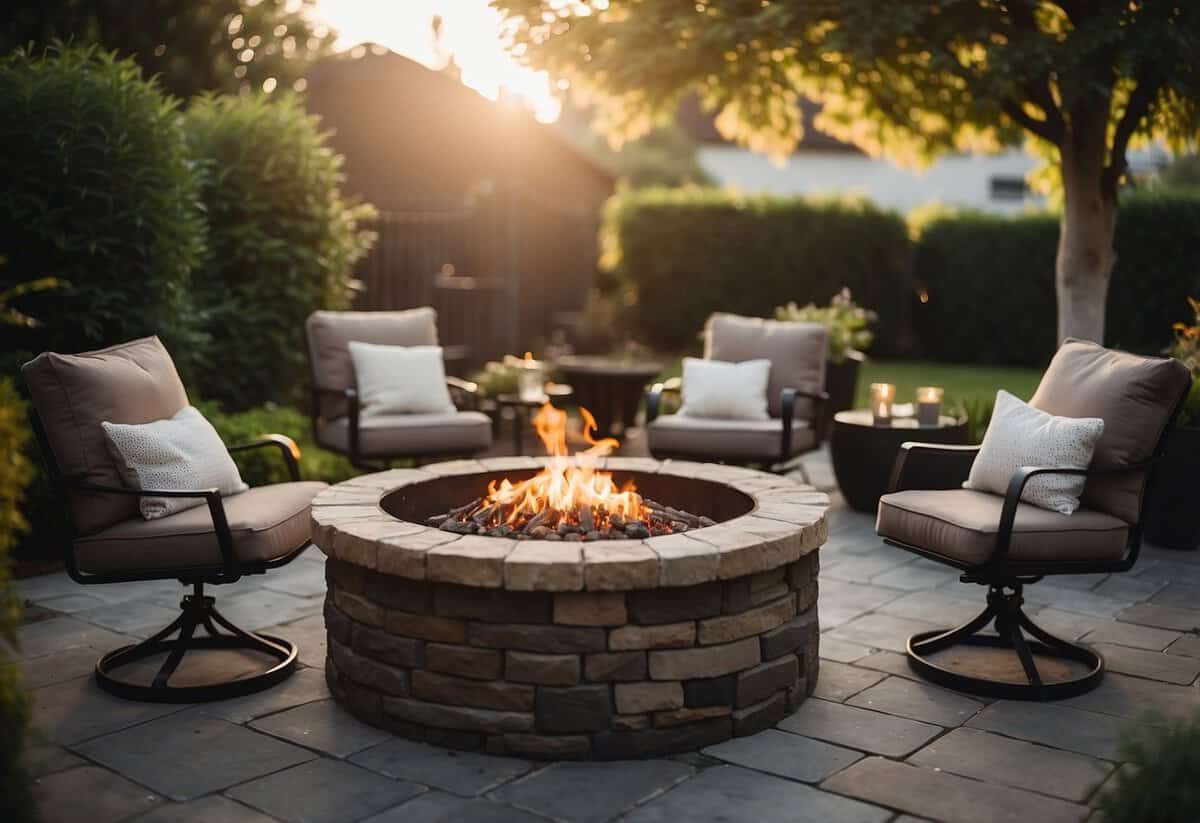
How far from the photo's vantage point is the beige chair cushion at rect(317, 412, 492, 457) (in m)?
6.05

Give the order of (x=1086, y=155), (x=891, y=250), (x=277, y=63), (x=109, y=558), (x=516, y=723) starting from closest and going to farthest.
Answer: (x=516, y=723) → (x=109, y=558) → (x=1086, y=155) → (x=277, y=63) → (x=891, y=250)

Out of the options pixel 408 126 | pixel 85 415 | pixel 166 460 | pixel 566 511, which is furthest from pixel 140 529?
pixel 408 126

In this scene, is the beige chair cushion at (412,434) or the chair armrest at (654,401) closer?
→ the beige chair cushion at (412,434)

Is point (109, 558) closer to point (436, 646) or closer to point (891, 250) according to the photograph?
point (436, 646)

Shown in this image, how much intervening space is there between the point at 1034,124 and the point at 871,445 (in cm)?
315

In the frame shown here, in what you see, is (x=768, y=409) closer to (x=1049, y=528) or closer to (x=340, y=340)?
(x=340, y=340)

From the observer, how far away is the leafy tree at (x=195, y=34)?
441 inches

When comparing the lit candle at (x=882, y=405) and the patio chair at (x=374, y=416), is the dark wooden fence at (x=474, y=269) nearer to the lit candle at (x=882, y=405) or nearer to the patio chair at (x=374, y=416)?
the patio chair at (x=374, y=416)

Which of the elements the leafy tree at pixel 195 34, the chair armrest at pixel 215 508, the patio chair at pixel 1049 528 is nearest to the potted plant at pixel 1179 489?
the patio chair at pixel 1049 528

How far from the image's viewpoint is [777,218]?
13969mm

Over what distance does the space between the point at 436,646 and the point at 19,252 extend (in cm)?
351

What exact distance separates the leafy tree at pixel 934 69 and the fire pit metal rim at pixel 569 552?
14.2 feet

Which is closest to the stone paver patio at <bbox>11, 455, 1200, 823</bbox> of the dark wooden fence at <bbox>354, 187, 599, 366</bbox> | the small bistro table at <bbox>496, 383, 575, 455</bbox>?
the small bistro table at <bbox>496, 383, 575, 455</bbox>

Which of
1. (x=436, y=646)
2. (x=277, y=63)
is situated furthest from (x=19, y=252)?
(x=277, y=63)
